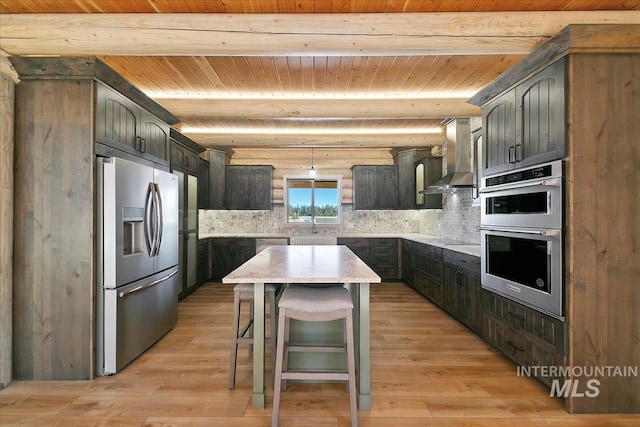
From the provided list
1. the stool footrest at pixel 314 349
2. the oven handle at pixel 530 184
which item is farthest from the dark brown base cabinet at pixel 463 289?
the stool footrest at pixel 314 349

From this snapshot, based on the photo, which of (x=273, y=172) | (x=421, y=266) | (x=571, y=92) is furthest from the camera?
(x=273, y=172)

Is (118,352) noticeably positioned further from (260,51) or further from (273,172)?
(273,172)

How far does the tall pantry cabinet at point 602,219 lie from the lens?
2082 millimetres

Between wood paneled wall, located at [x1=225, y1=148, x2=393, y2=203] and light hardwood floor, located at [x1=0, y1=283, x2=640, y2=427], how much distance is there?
4.13 m

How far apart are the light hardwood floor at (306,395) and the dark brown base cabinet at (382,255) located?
282cm

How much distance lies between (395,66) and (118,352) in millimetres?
3617

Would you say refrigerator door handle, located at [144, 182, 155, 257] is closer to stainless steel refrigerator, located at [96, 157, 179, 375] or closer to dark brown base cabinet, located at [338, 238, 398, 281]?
stainless steel refrigerator, located at [96, 157, 179, 375]

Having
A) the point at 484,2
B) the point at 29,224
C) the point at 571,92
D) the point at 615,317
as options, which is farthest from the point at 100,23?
the point at 615,317

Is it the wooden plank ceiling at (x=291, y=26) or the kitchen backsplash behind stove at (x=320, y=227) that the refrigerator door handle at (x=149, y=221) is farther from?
the kitchen backsplash behind stove at (x=320, y=227)

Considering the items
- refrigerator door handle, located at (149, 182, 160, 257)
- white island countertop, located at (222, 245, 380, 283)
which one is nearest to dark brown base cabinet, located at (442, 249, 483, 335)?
white island countertop, located at (222, 245, 380, 283)

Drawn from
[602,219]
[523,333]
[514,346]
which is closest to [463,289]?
[514,346]

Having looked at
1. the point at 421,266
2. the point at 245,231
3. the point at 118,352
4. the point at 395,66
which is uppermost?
the point at 395,66

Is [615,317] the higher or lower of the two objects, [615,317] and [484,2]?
the lower

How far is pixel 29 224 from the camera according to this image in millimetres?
2520
